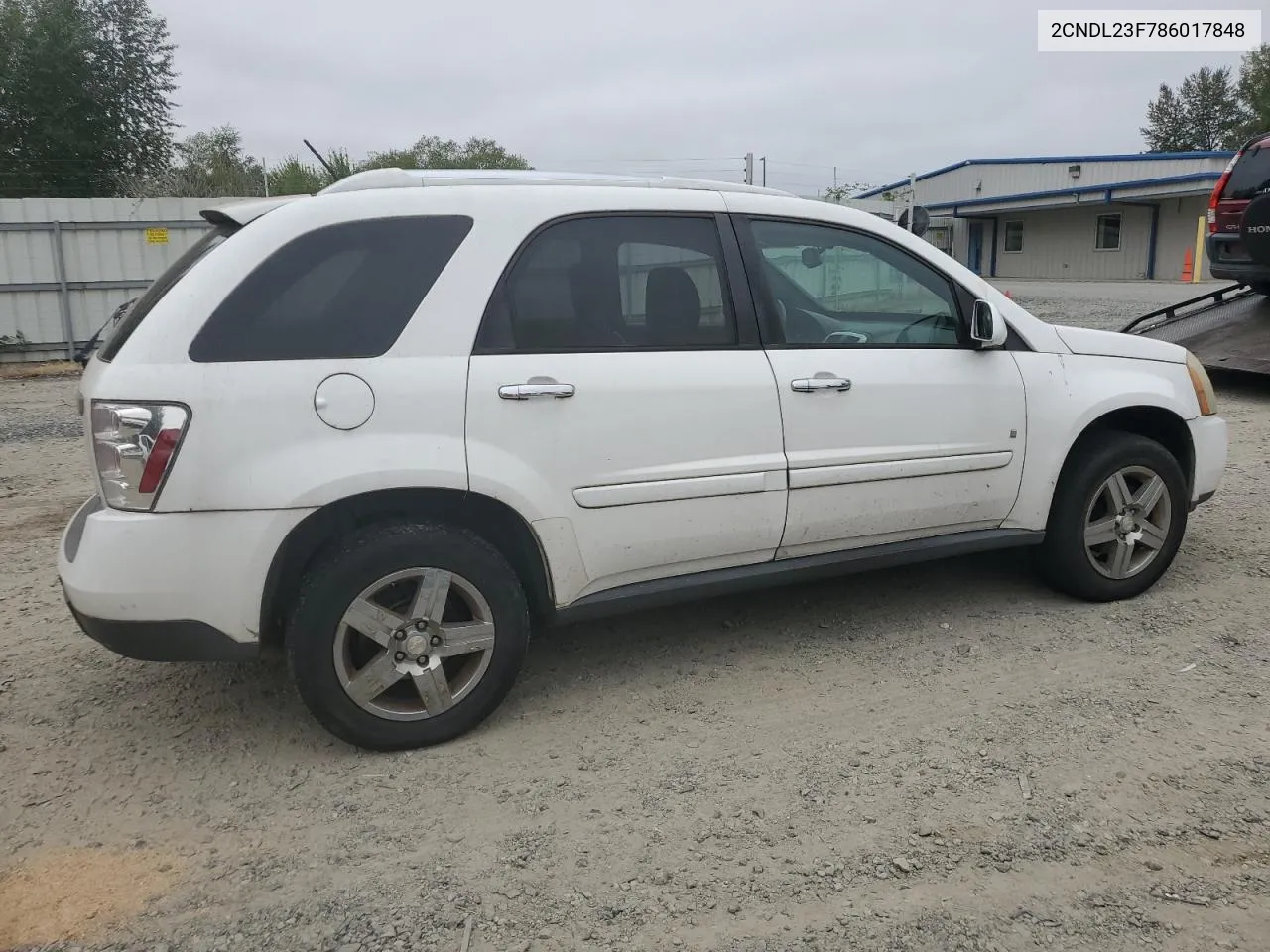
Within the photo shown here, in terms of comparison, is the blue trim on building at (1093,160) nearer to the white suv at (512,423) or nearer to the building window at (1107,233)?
the building window at (1107,233)

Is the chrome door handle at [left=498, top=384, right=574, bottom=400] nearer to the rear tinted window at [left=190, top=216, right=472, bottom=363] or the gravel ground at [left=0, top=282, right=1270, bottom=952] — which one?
the rear tinted window at [left=190, top=216, right=472, bottom=363]

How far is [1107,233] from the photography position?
1375 inches

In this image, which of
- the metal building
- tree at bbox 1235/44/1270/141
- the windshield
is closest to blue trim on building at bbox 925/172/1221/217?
the metal building

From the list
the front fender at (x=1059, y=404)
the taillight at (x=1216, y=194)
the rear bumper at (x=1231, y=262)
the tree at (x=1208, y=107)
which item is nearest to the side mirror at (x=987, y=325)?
the front fender at (x=1059, y=404)

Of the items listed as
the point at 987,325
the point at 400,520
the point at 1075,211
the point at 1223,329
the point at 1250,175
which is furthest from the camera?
the point at 1075,211

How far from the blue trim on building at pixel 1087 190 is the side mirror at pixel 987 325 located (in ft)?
82.8

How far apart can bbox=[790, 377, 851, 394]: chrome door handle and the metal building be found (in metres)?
30.7

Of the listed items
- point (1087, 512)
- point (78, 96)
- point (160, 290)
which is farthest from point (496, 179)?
point (78, 96)

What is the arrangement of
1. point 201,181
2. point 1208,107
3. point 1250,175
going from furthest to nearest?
1. point 1208,107
2. point 201,181
3. point 1250,175

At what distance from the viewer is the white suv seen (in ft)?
9.52

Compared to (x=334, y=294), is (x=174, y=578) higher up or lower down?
lower down

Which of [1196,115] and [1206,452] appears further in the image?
[1196,115]

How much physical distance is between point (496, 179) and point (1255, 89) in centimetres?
6559

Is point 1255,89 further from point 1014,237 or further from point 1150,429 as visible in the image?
point 1150,429
